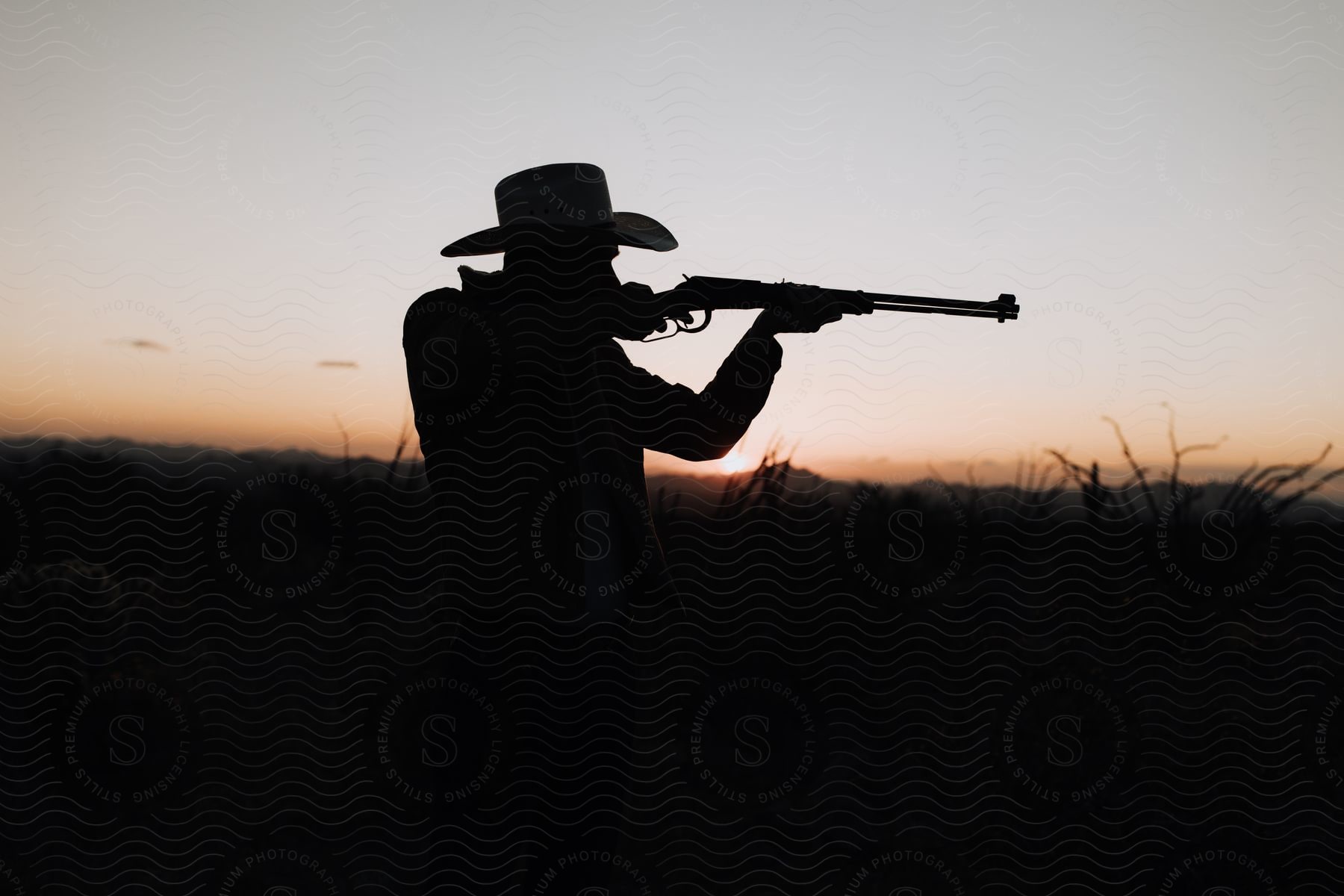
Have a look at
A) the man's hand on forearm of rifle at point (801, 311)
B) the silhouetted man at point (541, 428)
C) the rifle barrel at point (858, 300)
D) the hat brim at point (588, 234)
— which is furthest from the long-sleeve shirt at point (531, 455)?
the man's hand on forearm of rifle at point (801, 311)

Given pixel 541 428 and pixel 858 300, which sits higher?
pixel 858 300

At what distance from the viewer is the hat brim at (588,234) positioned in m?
3.34

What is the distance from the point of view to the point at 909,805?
432 centimetres

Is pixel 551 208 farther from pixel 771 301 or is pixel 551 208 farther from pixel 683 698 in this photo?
pixel 683 698

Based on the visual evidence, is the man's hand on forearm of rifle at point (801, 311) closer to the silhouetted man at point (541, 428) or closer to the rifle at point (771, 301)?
the rifle at point (771, 301)

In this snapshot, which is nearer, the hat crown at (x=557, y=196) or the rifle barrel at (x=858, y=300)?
the hat crown at (x=557, y=196)

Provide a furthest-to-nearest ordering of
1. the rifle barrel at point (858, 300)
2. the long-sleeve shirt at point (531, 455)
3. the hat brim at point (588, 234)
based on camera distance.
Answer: the rifle barrel at point (858, 300) → the hat brim at point (588, 234) → the long-sleeve shirt at point (531, 455)

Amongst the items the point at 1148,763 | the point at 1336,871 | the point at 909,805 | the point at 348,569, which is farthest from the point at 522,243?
the point at 1336,871

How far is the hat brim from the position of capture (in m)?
3.34

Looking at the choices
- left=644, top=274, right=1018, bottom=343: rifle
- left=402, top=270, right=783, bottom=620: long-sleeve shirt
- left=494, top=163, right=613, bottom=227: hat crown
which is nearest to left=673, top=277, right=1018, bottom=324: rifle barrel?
left=644, top=274, right=1018, bottom=343: rifle

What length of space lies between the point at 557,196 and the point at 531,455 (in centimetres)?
100

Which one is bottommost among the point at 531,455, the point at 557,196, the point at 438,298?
the point at 531,455

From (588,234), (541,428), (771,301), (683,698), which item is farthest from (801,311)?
(683,698)

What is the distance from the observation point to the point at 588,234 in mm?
3357
